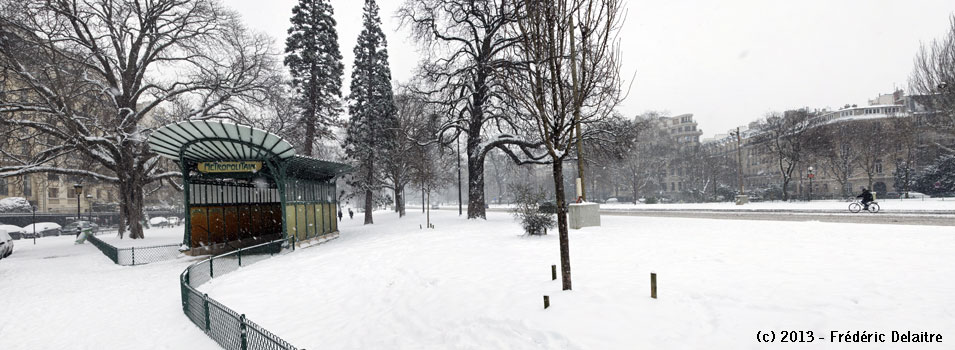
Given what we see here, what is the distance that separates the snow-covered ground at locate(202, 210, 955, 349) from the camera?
5.17m

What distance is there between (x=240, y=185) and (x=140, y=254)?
4.62 m

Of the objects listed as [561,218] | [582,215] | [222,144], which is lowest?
[582,215]

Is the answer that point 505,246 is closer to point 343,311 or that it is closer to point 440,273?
point 440,273

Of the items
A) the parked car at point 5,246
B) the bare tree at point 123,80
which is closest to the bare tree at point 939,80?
the bare tree at point 123,80

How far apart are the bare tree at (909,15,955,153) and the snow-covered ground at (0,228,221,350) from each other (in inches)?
1534

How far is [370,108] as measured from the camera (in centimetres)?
3061

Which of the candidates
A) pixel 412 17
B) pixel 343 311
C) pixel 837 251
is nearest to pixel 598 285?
pixel 343 311

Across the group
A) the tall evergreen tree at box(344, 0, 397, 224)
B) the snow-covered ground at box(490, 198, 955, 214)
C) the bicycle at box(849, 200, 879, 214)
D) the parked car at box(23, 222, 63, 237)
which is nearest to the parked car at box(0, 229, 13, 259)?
the tall evergreen tree at box(344, 0, 397, 224)

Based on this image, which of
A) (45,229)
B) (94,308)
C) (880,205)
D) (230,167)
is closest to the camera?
(94,308)

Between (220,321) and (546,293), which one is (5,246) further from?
(546,293)

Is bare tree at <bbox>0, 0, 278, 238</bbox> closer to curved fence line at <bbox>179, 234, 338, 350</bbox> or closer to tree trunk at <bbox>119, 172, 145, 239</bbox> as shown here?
tree trunk at <bbox>119, 172, 145, 239</bbox>

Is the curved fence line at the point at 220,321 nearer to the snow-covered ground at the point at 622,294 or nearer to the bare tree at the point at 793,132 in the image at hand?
the snow-covered ground at the point at 622,294

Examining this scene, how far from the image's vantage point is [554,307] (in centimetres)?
628

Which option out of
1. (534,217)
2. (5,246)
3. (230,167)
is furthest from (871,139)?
(5,246)
